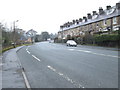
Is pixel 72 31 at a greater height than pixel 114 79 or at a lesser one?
greater

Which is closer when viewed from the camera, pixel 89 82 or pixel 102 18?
pixel 89 82

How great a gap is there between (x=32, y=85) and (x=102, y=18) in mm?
44854

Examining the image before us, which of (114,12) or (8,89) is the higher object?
(114,12)

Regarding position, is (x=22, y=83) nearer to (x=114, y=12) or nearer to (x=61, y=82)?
(x=61, y=82)

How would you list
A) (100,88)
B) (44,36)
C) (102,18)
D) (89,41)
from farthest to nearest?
(44,36)
(102,18)
(89,41)
(100,88)

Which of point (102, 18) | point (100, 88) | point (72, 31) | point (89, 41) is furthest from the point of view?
point (72, 31)

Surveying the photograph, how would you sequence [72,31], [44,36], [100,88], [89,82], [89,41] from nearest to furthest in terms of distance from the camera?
[100,88] < [89,82] < [89,41] < [72,31] < [44,36]

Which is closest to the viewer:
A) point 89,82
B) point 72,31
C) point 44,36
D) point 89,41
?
point 89,82

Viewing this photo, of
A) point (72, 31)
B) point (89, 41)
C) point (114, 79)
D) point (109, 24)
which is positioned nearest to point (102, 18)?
point (109, 24)

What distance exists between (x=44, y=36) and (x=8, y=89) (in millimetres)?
141696

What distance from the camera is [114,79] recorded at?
666 cm

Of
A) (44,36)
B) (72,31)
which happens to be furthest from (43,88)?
(44,36)

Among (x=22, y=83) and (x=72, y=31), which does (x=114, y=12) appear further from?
(x=22, y=83)

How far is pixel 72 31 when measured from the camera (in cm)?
7394
